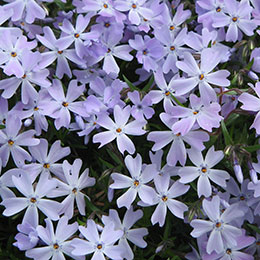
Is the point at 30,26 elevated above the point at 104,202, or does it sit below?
above

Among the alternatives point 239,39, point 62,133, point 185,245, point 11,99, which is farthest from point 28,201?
point 239,39

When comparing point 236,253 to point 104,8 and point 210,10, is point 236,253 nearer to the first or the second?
point 210,10

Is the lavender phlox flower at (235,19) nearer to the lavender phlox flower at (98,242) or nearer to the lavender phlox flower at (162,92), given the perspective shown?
the lavender phlox flower at (162,92)

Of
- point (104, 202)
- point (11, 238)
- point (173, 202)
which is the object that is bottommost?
point (11, 238)

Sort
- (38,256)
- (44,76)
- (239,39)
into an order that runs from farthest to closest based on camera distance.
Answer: (239,39) → (44,76) → (38,256)

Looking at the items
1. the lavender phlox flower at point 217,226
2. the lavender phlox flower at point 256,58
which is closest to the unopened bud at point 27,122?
the lavender phlox flower at point 217,226

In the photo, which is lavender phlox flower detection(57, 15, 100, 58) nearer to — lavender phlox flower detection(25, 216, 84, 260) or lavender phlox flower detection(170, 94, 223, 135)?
lavender phlox flower detection(170, 94, 223, 135)

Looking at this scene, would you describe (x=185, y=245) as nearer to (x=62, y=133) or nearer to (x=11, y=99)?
(x=62, y=133)
